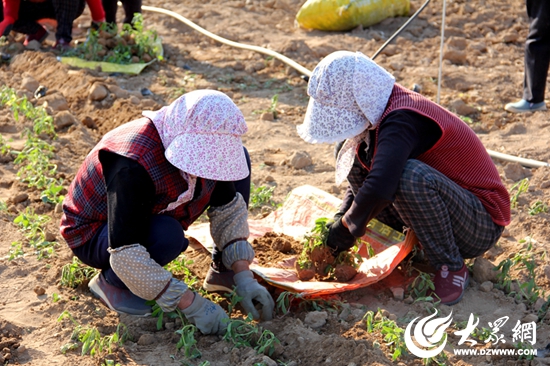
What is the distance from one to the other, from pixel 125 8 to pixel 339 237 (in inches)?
172

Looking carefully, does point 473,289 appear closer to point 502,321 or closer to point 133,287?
point 502,321

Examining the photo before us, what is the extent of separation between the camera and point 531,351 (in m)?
2.65

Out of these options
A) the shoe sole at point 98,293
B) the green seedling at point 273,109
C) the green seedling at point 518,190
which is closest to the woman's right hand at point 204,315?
the shoe sole at point 98,293

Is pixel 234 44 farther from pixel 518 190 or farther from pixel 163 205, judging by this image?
pixel 163 205

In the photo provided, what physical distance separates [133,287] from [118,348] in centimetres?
24

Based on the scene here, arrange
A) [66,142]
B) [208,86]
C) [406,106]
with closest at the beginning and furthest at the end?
[406,106] < [66,142] < [208,86]

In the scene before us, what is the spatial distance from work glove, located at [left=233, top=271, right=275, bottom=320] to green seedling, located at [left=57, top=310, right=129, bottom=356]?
1.53 ft

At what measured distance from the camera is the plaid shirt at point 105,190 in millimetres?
2648

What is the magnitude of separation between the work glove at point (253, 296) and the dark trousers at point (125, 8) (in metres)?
4.35

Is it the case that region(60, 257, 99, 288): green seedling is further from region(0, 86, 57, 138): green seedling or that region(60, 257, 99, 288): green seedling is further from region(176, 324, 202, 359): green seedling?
region(0, 86, 57, 138): green seedling

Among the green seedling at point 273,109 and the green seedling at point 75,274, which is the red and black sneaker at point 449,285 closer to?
→ the green seedling at point 75,274

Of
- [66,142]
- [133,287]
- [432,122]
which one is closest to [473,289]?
[432,122]

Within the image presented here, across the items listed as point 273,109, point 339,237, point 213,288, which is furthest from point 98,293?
point 273,109

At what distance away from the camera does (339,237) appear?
3.09 metres
